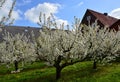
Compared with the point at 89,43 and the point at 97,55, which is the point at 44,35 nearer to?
the point at 89,43

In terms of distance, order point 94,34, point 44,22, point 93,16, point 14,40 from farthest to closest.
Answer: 1. point 93,16
2. point 14,40
3. point 94,34
4. point 44,22

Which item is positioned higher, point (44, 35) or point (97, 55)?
point (44, 35)

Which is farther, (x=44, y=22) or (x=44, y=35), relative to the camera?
(x=44, y=35)

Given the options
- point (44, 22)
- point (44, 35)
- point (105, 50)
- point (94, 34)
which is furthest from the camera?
point (105, 50)

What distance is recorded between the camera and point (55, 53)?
1872 cm

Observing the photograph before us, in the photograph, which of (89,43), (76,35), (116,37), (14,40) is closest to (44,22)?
(76,35)

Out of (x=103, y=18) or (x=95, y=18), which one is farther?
(x=103, y=18)

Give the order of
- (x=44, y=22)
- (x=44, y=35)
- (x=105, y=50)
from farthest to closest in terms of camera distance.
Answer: (x=105, y=50)
(x=44, y=35)
(x=44, y=22)

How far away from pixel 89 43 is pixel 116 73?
3361mm

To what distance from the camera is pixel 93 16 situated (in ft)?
170

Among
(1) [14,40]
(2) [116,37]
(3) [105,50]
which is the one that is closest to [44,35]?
(3) [105,50]

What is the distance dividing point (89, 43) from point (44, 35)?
3720 millimetres

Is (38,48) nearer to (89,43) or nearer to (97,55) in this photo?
(89,43)

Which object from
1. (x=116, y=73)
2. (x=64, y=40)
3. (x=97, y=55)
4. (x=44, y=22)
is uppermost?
(x=44, y=22)
